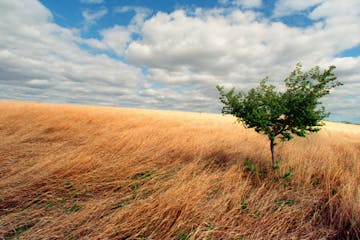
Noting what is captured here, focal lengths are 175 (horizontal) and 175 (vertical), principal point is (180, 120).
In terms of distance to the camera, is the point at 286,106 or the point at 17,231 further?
the point at 286,106

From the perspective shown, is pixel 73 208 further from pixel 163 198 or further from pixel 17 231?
pixel 163 198

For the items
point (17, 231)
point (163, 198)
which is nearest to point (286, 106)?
point (163, 198)

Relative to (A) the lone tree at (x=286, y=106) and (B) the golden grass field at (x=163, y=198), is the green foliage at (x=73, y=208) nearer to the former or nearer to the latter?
(B) the golden grass field at (x=163, y=198)

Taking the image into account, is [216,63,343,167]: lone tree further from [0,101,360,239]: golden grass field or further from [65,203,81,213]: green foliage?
[65,203,81,213]: green foliage

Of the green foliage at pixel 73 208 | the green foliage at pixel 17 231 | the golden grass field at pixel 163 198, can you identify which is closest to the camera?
the green foliage at pixel 17 231

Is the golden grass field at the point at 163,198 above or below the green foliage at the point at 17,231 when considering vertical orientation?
above

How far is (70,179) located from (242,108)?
446 centimetres

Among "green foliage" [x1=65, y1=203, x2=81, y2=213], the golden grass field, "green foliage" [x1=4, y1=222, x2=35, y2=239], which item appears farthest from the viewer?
"green foliage" [x1=65, y1=203, x2=81, y2=213]

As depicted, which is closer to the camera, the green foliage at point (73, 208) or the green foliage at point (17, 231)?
the green foliage at point (17, 231)

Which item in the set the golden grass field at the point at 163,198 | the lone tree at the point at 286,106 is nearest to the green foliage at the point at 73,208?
the golden grass field at the point at 163,198

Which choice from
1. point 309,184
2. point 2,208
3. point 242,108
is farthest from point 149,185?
point 309,184

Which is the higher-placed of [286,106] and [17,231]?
[286,106]

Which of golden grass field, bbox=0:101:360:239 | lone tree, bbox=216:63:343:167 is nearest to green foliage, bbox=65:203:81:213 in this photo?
golden grass field, bbox=0:101:360:239

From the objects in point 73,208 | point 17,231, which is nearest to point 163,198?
point 73,208
